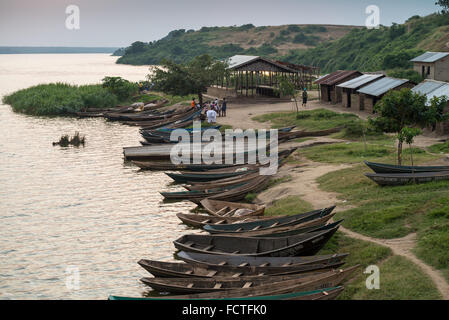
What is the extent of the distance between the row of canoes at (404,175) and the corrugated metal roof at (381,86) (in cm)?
1774

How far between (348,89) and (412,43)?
39.1 meters

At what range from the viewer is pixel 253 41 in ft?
547

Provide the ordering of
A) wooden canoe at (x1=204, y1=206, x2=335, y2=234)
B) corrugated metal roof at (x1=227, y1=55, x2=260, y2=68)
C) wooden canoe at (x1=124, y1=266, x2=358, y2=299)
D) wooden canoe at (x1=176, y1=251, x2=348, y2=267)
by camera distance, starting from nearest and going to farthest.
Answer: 1. wooden canoe at (x1=124, y1=266, x2=358, y2=299)
2. wooden canoe at (x1=176, y1=251, x2=348, y2=267)
3. wooden canoe at (x1=204, y1=206, x2=335, y2=234)
4. corrugated metal roof at (x1=227, y1=55, x2=260, y2=68)

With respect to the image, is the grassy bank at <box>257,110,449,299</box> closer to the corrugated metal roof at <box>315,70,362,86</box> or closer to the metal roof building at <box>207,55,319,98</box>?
the corrugated metal roof at <box>315,70,362,86</box>

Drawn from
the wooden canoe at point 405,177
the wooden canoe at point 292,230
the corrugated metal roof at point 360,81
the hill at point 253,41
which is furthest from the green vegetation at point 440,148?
the hill at point 253,41

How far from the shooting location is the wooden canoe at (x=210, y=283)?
1310 cm

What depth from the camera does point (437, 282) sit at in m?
13.1

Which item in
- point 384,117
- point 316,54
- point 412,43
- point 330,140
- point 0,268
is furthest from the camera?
point 316,54

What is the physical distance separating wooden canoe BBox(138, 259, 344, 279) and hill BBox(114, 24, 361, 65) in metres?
127

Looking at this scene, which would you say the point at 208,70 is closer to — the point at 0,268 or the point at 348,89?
the point at 348,89

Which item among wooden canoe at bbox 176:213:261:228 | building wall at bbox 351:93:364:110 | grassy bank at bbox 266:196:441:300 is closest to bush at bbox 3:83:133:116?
building wall at bbox 351:93:364:110

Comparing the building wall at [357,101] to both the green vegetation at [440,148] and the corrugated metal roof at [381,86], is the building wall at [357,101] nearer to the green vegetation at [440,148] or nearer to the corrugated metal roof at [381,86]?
the corrugated metal roof at [381,86]

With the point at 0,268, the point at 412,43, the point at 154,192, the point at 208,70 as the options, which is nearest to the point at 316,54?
the point at 412,43

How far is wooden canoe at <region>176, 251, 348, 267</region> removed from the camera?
1376cm
